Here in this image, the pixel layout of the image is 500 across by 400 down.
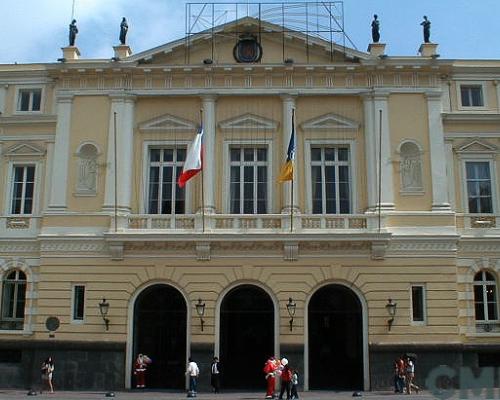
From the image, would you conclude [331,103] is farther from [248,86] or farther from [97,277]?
[97,277]

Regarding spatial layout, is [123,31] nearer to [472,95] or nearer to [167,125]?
[167,125]

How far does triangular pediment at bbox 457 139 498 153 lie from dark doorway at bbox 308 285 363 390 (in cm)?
878

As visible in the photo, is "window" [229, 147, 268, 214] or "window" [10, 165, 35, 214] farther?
"window" [10, 165, 35, 214]

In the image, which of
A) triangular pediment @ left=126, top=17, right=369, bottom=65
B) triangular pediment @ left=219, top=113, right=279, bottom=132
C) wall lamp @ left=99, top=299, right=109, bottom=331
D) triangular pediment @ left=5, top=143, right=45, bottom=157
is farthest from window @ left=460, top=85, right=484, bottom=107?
triangular pediment @ left=5, top=143, right=45, bottom=157

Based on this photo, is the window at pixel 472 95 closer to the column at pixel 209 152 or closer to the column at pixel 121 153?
the column at pixel 209 152

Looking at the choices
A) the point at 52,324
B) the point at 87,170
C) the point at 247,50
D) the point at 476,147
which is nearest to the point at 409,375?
the point at 476,147

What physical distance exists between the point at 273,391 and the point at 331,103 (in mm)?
13805

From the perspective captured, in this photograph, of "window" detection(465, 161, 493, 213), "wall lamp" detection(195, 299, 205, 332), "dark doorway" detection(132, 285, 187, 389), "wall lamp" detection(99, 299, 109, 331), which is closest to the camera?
"wall lamp" detection(195, 299, 205, 332)

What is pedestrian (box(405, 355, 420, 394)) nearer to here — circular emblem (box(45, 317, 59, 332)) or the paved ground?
the paved ground

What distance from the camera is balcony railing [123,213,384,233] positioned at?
30.4 meters

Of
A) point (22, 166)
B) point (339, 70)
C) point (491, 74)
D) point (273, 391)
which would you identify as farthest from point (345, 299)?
point (22, 166)

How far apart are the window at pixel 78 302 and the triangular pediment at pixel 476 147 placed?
62.0 ft

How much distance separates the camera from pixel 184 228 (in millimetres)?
30781

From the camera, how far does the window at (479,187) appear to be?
31.6 m
